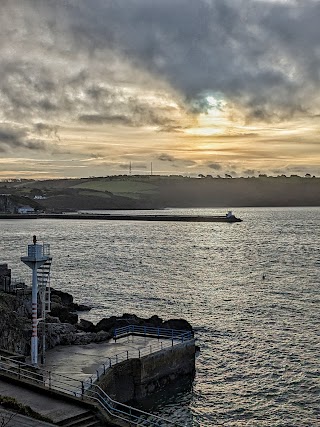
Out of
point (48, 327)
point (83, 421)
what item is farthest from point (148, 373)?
point (83, 421)

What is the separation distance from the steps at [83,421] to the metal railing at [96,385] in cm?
63

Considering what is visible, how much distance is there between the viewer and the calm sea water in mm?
31219

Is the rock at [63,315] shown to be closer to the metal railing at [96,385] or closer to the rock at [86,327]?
the rock at [86,327]

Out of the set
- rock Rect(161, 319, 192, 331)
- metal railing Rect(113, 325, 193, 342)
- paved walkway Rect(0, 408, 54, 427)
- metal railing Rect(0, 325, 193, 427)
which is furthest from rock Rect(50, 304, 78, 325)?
paved walkway Rect(0, 408, 54, 427)

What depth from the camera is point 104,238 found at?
489 feet

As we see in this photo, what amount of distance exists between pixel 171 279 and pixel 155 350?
45.6 meters

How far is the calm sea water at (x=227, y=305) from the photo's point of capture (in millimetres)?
31219

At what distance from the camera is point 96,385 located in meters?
23.5

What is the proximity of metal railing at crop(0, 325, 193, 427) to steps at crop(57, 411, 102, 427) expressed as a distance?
24.7 inches

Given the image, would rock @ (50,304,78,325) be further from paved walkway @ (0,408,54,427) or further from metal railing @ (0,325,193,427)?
paved walkway @ (0,408,54,427)

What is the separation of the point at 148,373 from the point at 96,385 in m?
7.88

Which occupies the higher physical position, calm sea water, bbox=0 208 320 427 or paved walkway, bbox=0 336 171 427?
paved walkway, bbox=0 336 171 427

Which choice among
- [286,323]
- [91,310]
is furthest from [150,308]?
[286,323]

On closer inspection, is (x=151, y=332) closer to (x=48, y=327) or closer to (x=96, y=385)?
(x=48, y=327)
